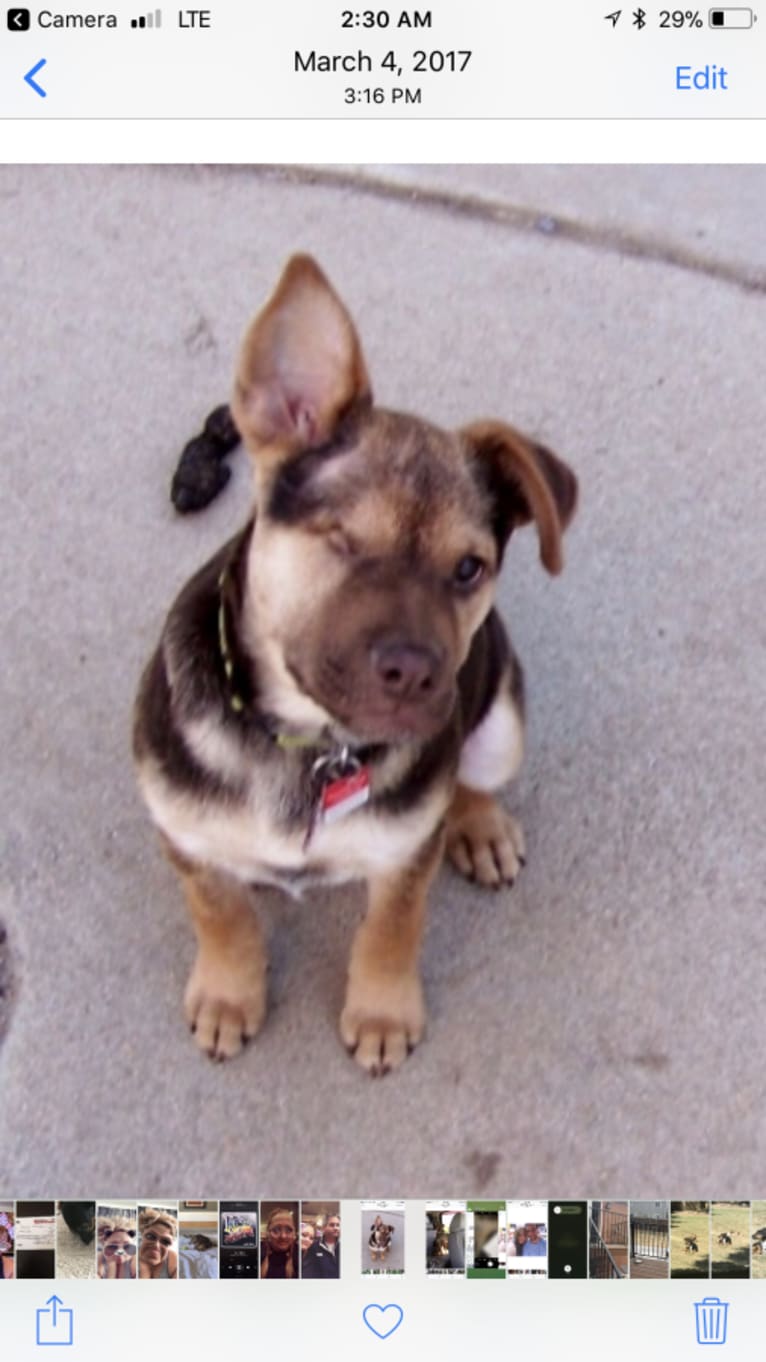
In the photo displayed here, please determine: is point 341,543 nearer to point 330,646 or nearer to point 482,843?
point 330,646

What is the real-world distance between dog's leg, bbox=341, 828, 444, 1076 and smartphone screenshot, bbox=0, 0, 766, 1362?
0.02 metres

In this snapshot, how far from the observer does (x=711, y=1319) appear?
85.6 inches

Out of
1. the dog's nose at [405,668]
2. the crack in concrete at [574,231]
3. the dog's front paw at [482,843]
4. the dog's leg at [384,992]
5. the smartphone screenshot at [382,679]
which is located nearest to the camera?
the dog's nose at [405,668]

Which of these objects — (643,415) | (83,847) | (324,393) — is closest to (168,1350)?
(83,847)

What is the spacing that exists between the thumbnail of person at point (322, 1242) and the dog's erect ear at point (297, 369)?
132cm

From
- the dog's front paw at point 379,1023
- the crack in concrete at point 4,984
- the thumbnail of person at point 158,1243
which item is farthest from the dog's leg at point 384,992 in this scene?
the crack in concrete at point 4,984

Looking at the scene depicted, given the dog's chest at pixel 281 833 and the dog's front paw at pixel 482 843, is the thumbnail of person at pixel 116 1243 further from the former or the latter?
the dog's front paw at pixel 482 843

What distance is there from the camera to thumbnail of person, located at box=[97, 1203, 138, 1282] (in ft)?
7.00

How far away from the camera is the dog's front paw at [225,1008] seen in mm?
2625

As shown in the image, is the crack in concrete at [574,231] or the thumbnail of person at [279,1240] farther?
the crack in concrete at [574,231]
